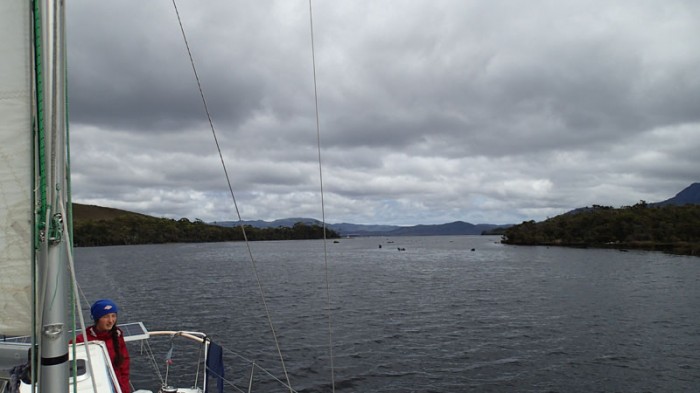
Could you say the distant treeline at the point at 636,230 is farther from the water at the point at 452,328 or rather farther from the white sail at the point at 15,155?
the white sail at the point at 15,155

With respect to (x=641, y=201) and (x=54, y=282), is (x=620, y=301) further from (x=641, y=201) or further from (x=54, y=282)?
(x=641, y=201)

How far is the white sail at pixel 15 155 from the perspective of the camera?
12.7 ft

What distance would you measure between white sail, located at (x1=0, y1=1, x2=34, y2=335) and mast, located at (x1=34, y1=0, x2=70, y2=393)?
28 cm

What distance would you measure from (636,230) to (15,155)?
596 feet

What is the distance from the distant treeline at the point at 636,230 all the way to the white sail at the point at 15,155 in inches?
5392

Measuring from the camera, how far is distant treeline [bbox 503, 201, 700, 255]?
135250 mm

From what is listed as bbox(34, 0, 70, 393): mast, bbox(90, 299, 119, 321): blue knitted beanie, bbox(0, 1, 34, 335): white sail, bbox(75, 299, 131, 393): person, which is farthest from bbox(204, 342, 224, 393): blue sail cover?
bbox(34, 0, 70, 393): mast

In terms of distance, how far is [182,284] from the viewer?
5716 centimetres

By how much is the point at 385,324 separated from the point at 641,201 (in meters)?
204

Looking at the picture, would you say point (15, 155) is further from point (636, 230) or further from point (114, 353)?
point (636, 230)

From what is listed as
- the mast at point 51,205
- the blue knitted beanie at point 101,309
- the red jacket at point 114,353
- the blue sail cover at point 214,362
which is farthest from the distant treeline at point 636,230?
the mast at point 51,205

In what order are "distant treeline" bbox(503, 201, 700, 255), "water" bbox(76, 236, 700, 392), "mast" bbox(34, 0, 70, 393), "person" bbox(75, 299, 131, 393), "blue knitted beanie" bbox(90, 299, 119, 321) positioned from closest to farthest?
"mast" bbox(34, 0, 70, 393) < "blue knitted beanie" bbox(90, 299, 119, 321) < "person" bbox(75, 299, 131, 393) < "water" bbox(76, 236, 700, 392) < "distant treeline" bbox(503, 201, 700, 255)

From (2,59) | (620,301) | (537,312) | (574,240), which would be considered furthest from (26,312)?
(574,240)

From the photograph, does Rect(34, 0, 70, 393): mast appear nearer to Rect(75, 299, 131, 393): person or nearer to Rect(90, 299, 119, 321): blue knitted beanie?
Rect(90, 299, 119, 321): blue knitted beanie
